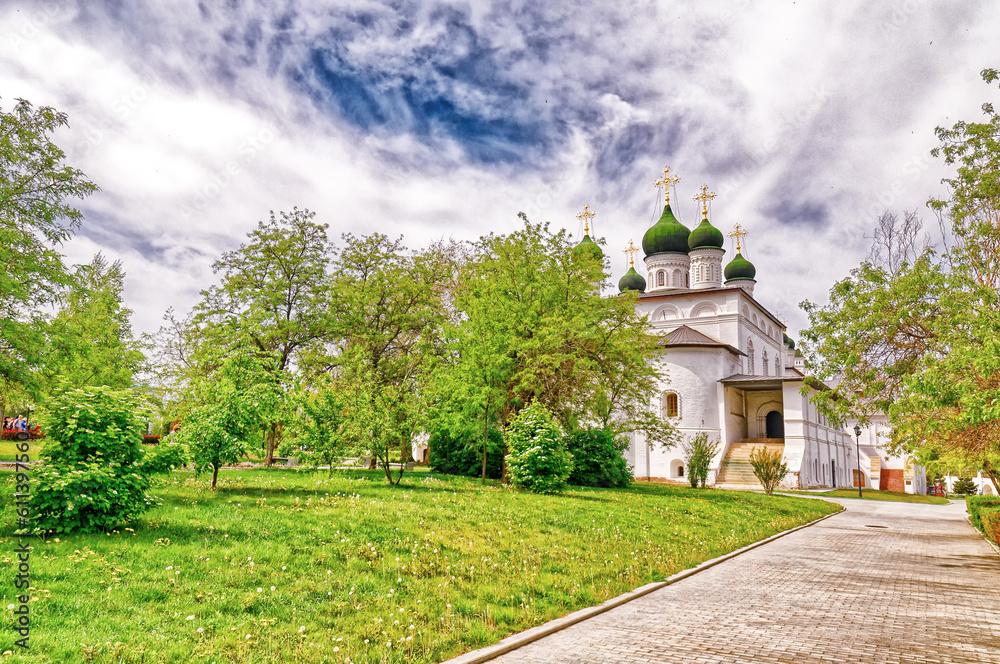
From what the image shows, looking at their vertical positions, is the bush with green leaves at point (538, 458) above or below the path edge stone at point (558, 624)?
above

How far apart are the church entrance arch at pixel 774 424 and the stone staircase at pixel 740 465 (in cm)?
453

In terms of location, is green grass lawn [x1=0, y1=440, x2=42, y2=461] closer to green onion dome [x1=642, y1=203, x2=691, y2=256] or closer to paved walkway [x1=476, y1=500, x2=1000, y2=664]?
paved walkway [x1=476, y1=500, x2=1000, y2=664]

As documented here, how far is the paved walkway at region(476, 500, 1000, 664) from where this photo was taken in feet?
19.6

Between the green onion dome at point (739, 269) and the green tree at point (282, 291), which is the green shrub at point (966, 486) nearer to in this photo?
the green onion dome at point (739, 269)

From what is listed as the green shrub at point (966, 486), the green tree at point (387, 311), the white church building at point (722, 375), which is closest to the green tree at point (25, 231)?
the green tree at point (387, 311)

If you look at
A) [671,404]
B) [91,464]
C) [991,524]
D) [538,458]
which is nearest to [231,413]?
[91,464]

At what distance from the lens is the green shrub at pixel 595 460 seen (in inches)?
982

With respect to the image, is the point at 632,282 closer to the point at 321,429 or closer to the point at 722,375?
the point at 722,375

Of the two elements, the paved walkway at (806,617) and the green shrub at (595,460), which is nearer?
the paved walkway at (806,617)

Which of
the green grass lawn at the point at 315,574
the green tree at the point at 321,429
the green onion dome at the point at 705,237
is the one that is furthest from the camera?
the green onion dome at the point at 705,237

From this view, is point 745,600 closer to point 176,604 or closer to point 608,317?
point 176,604

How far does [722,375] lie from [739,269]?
17095mm

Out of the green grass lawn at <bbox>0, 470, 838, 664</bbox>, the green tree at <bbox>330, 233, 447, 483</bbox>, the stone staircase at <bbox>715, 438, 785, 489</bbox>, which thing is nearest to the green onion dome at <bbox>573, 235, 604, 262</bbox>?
the green tree at <bbox>330, 233, 447, 483</bbox>

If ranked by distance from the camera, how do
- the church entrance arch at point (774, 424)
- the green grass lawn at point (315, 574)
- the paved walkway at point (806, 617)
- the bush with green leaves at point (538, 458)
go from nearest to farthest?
the green grass lawn at point (315, 574), the paved walkway at point (806, 617), the bush with green leaves at point (538, 458), the church entrance arch at point (774, 424)
